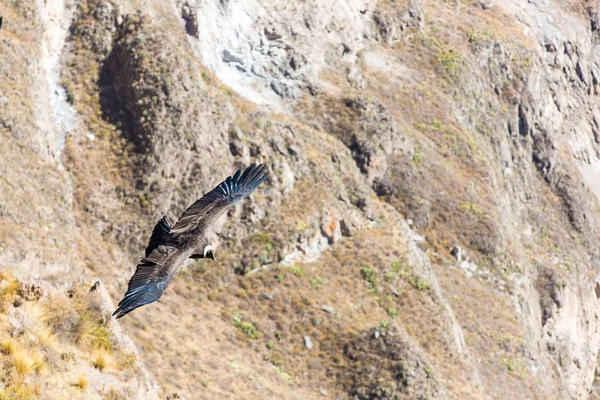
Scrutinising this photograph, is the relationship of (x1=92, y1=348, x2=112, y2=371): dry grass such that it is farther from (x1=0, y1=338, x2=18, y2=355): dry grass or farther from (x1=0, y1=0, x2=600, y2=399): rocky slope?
(x1=0, y1=338, x2=18, y2=355): dry grass

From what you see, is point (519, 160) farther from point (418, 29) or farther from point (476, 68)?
point (418, 29)

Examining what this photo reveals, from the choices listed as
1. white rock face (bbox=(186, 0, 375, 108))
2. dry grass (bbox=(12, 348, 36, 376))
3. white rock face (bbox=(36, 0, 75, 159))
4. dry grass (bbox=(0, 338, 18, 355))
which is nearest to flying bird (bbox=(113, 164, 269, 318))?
dry grass (bbox=(12, 348, 36, 376))

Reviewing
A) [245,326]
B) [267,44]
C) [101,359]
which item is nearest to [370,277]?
[245,326]

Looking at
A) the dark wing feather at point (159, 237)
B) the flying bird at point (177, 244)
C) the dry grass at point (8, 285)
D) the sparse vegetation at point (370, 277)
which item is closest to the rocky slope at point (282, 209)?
the sparse vegetation at point (370, 277)

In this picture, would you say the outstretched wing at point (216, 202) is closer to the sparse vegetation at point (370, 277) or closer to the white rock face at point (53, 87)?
the white rock face at point (53, 87)

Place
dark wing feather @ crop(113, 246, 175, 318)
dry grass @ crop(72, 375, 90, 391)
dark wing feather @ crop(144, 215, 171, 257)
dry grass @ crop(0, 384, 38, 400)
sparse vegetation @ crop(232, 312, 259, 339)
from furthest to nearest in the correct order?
sparse vegetation @ crop(232, 312, 259, 339)
dark wing feather @ crop(144, 215, 171, 257)
dry grass @ crop(72, 375, 90, 391)
dry grass @ crop(0, 384, 38, 400)
dark wing feather @ crop(113, 246, 175, 318)

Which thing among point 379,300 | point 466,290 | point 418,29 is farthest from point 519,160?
point 379,300
